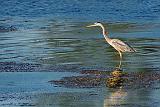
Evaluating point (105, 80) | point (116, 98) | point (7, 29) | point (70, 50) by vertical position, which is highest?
point (116, 98)

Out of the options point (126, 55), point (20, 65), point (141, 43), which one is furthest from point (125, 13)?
point (20, 65)

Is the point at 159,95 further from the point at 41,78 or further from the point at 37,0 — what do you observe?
the point at 37,0

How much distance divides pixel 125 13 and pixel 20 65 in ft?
55.3

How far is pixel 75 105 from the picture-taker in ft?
42.8

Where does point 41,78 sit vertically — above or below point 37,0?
above

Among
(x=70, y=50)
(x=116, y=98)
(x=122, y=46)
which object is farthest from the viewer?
Result: (x=70, y=50)

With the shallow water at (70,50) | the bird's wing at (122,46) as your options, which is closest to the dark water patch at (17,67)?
the shallow water at (70,50)

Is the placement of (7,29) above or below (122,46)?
below

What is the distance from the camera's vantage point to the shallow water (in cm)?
1389

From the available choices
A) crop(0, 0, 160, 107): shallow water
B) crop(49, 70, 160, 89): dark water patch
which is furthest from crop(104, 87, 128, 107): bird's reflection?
crop(49, 70, 160, 89): dark water patch

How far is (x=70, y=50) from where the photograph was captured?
21031 mm

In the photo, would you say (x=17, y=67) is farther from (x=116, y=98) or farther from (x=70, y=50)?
(x=116, y=98)

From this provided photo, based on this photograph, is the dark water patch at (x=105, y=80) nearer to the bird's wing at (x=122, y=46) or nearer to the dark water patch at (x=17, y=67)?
the dark water patch at (x=17, y=67)

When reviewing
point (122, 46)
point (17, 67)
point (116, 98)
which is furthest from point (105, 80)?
point (17, 67)
